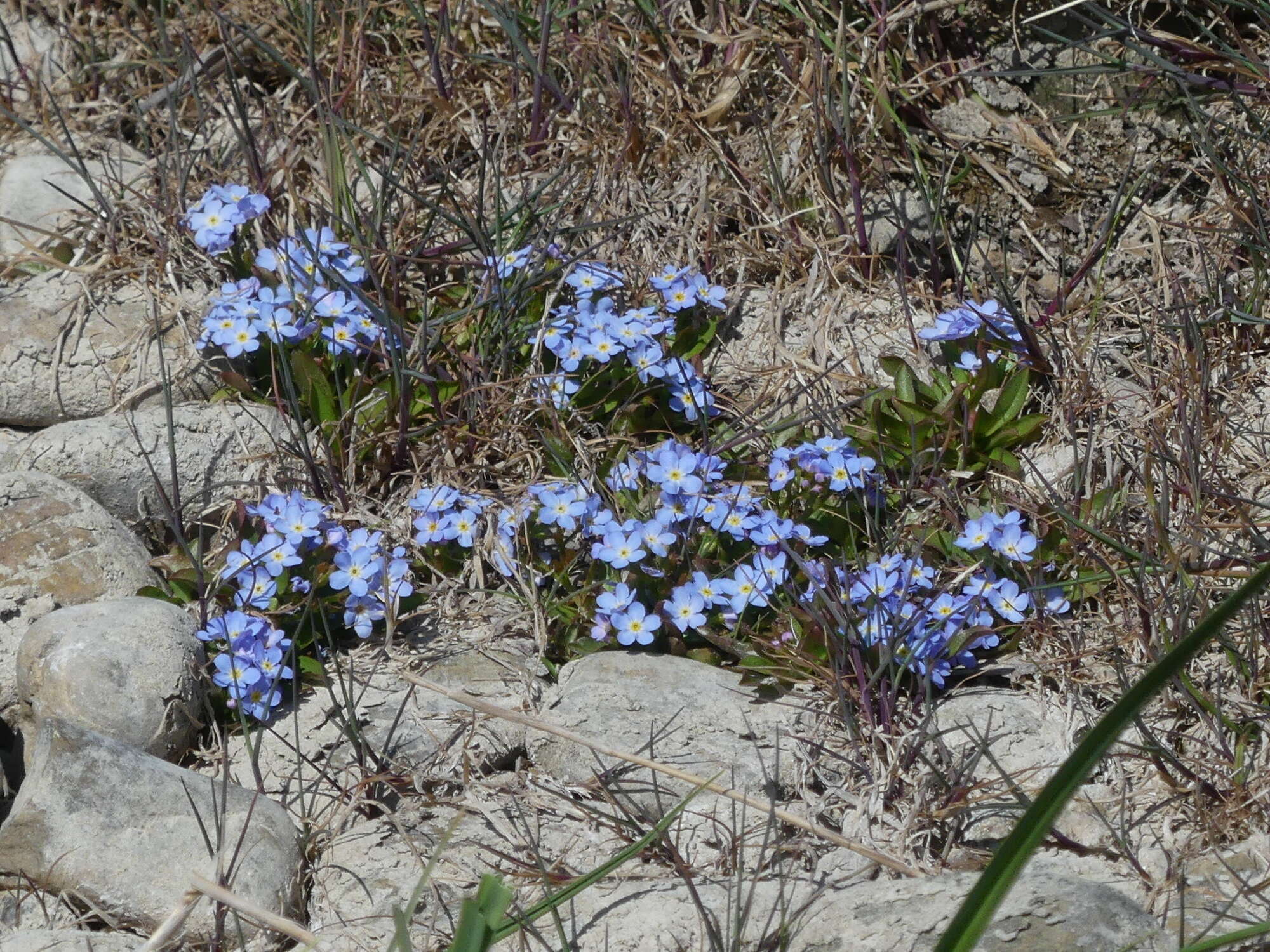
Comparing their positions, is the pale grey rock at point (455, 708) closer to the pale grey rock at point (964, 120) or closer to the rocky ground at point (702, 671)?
the rocky ground at point (702, 671)

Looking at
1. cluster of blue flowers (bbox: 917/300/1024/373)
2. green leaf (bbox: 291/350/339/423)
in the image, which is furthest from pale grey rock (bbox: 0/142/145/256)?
cluster of blue flowers (bbox: 917/300/1024/373)

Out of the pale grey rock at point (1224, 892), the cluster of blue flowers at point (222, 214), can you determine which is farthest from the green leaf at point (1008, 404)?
the cluster of blue flowers at point (222, 214)

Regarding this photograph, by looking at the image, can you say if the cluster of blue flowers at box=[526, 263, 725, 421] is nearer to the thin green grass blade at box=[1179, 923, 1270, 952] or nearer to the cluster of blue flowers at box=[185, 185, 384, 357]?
the cluster of blue flowers at box=[185, 185, 384, 357]

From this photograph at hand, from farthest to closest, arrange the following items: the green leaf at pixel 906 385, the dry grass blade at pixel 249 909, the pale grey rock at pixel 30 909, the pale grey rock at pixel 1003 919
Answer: the green leaf at pixel 906 385
the pale grey rock at pixel 30 909
the pale grey rock at pixel 1003 919
the dry grass blade at pixel 249 909

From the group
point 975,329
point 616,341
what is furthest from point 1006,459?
point 616,341

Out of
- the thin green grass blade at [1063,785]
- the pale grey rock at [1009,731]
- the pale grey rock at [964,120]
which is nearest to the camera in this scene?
the thin green grass blade at [1063,785]

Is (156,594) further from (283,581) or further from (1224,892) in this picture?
(1224,892)

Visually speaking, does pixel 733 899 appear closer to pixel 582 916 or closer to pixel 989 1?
pixel 582 916
